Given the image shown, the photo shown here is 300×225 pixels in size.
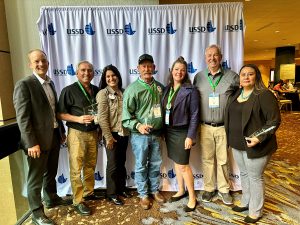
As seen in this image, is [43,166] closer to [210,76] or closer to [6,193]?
[6,193]

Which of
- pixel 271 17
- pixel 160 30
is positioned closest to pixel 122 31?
pixel 160 30

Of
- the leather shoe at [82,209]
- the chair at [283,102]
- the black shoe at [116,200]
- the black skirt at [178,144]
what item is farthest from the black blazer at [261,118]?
the chair at [283,102]

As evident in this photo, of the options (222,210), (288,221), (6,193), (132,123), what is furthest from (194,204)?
(6,193)

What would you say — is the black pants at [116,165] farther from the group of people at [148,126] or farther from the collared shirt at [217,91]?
the collared shirt at [217,91]

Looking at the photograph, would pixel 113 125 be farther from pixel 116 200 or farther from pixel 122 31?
pixel 122 31

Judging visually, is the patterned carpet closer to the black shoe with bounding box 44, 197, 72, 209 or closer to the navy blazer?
the black shoe with bounding box 44, 197, 72, 209

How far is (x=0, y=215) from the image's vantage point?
3.00 meters

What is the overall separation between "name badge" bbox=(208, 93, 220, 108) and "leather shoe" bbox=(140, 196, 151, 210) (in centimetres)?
123

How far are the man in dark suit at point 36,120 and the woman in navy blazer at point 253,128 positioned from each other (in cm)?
172

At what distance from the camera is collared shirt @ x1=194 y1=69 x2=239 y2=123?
7.93 feet

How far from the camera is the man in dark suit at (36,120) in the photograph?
2.03 metres

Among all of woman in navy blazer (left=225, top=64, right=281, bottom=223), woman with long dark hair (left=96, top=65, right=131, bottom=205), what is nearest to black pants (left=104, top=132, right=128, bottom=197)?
woman with long dark hair (left=96, top=65, right=131, bottom=205)

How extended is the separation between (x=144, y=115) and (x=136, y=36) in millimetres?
994

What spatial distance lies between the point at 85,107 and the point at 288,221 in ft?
7.52
